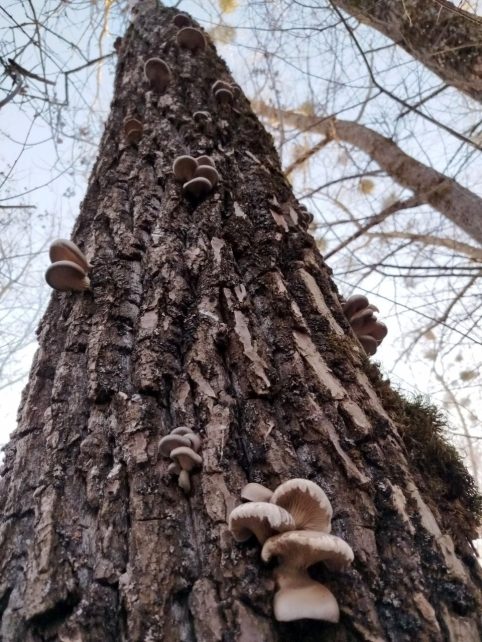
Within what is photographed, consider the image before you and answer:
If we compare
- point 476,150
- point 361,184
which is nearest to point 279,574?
point 476,150

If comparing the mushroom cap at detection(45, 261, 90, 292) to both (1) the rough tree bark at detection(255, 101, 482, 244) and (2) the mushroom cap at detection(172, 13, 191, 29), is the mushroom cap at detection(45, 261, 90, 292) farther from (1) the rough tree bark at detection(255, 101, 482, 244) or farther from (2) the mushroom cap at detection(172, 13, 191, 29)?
(1) the rough tree bark at detection(255, 101, 482, 244)

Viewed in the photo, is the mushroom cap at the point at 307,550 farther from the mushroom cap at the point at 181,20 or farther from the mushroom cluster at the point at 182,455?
the mushroom cap at the point at 181,20

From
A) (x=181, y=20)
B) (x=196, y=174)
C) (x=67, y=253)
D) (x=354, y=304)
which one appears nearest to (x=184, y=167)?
(x=196, y=174)

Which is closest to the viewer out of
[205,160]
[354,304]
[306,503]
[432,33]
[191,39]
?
[306,503]

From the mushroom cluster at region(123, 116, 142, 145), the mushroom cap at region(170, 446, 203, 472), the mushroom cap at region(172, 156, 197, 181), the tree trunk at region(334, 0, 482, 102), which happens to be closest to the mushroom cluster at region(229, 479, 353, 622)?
the mushroom cap at region(170, 446, 203, 472)

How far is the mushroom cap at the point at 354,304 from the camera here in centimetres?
212

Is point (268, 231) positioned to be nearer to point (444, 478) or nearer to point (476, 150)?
point (444, 478)

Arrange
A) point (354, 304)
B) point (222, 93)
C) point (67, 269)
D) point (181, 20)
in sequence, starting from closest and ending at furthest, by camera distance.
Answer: point (67, 269) → point (354, 304) → point (222, 93) → point (181, 20)

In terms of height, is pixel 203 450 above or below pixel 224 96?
below

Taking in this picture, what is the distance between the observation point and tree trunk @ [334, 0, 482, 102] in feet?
15.1

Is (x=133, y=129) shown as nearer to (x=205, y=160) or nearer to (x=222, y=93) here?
(x=222, y=93)

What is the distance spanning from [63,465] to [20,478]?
6.6 inches

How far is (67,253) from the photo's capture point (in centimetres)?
191

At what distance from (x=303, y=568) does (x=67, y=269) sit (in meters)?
1.37
